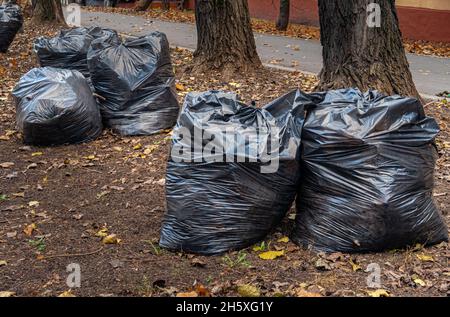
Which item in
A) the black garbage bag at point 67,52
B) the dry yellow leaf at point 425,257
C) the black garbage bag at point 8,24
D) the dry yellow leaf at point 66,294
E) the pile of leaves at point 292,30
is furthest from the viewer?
the pile of leaves at point 292,30

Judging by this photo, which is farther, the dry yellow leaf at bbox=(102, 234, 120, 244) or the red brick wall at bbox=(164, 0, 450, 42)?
the red brick wall at bbox=(164, 0, 450, 42)

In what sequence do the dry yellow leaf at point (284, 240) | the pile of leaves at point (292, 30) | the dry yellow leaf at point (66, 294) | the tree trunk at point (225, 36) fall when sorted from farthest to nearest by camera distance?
the pile of leaves at point (292, 30) < the tree trunk at point (225, 36) < the dry yellow leaf at point (284, 240) < the dry yellow leaf at point (66, 294)

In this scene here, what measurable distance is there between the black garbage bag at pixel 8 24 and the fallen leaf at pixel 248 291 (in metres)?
9.50

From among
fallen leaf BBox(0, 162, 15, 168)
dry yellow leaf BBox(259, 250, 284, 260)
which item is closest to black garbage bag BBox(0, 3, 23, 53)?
fallen leaf BBox(0, 162, 15, 168)

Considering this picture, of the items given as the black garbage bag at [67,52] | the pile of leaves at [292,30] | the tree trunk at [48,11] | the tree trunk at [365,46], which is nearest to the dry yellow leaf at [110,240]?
the tree trunk at [365,46]

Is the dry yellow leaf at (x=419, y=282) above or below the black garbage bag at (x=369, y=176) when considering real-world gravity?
below

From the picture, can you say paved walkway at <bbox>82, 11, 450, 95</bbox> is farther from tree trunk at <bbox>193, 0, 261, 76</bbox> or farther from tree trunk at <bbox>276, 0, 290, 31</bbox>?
tree trunk at <bbox>193, 0, 261, 76</bbox>

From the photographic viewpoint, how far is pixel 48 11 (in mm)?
14883

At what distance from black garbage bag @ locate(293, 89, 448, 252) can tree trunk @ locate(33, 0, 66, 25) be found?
12.4 m

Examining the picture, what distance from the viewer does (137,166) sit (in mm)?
5594

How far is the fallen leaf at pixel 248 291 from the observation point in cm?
325

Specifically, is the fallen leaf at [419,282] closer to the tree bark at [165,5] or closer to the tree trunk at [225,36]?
the tree trunk at [225,36]

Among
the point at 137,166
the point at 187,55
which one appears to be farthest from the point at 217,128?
the point at 187,55

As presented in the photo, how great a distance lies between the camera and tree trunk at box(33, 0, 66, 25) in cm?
1490
